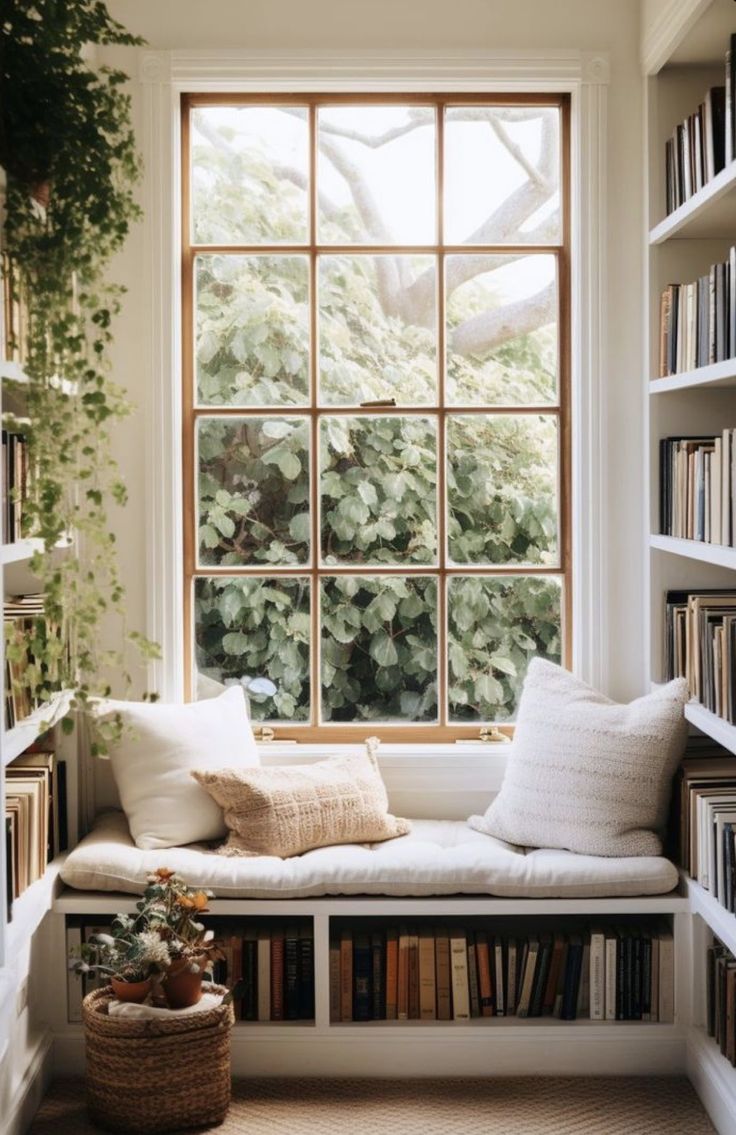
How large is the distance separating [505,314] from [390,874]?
1720 millimetres

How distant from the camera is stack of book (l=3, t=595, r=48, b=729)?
2965 millimetres

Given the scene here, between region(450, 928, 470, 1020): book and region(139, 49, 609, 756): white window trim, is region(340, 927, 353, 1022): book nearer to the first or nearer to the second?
region(450, 928, 470, 1020): book

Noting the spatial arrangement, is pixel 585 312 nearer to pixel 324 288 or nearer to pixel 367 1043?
pixel 324 288

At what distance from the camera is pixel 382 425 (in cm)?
425

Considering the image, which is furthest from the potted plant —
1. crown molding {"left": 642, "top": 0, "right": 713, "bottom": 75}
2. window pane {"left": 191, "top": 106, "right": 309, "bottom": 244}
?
crown molding {"left": 642, "top": 0, "right": 713, "bottom": 75}

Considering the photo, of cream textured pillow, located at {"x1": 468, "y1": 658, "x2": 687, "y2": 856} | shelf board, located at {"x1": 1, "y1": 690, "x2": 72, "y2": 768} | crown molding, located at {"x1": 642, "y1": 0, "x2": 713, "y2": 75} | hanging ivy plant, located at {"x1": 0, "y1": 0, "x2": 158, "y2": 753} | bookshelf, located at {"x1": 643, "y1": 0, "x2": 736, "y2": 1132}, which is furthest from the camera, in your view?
bookshelf, located at {"x1": 643, "y1": 0, "x2": 736, "y2": 1132}

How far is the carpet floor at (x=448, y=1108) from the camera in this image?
3.36m

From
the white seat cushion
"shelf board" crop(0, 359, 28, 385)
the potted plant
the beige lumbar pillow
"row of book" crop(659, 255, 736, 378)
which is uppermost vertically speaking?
→ "row of book" crop(659, 255, 736, 378)

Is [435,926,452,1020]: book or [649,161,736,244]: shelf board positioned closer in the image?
[649,161,736,244]: shelf board

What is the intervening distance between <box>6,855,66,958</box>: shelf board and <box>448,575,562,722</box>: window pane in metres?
1.30

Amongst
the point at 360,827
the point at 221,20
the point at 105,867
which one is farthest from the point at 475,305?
the point at 105,867

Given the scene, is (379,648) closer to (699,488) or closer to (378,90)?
(699,488)

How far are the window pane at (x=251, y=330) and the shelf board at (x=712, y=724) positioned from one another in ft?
4.95

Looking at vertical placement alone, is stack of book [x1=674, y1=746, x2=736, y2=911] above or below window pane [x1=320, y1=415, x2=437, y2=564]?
below
